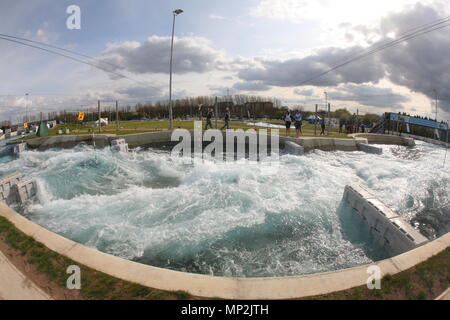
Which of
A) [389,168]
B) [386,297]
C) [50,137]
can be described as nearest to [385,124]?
[389,168]

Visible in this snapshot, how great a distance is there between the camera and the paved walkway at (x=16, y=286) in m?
2.72

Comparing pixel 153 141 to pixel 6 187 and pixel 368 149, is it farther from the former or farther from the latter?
pixel 368 149

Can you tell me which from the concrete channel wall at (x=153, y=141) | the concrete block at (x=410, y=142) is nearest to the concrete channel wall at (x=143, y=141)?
the concrete channel wall at (x=153, y=141)

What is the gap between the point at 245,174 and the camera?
8.57 m

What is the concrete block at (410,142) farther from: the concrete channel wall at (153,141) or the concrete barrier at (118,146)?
the concrete barrier at (118,146)

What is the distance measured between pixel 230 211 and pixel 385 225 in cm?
323

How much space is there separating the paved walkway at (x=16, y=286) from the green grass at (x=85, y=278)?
167mm

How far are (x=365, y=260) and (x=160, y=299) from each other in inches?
145

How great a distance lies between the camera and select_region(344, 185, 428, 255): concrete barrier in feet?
13.8

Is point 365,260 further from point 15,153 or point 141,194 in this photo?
point 15,153

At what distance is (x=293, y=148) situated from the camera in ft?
43.8

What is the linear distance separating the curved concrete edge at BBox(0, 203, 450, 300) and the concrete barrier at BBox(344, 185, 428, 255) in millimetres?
698

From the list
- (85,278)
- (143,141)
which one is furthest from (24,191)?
(143,141)

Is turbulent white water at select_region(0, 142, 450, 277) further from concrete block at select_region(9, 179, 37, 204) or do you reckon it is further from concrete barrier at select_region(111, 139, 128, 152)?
concrete barrier at select_region(111, 139, 128, 152)
